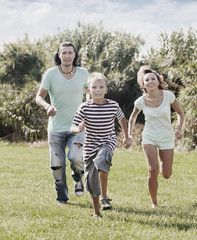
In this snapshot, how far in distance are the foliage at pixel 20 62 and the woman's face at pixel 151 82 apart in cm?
1556

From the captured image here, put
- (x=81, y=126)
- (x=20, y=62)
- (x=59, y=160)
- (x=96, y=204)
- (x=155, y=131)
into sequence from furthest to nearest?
(x=20, y=62) < (x=59, y=160) < (x=155, y=131) < (x=96, y=204) < (x=81, y=126)

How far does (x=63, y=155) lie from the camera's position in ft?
19.5

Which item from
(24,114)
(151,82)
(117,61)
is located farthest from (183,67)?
(151,82)

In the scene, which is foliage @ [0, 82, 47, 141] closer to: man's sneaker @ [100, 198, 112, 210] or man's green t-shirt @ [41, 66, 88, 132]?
man's green t-shirt @ [41, 66, 88, 132]

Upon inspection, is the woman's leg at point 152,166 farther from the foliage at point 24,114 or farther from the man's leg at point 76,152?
the foliage at point 24,114

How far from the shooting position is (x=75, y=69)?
5992 mm

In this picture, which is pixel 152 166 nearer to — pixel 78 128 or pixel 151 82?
pixel 151 82

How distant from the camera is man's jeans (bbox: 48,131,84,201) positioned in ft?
18.6

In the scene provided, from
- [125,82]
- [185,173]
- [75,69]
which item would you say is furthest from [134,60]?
[75,69]

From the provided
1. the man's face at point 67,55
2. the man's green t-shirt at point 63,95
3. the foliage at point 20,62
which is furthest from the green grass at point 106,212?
the foliage at point 20,62

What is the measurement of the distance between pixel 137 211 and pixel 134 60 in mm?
13325

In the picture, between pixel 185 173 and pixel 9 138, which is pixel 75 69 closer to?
pixel 185 173

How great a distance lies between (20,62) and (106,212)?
57.8 ft

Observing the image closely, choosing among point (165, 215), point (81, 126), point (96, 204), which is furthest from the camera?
point (165, 215)
